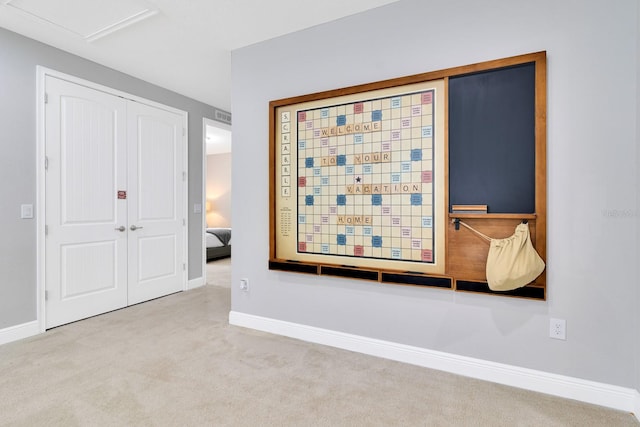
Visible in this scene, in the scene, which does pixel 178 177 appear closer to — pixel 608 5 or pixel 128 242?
pixel 128 242

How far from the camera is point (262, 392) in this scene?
1.91 metres

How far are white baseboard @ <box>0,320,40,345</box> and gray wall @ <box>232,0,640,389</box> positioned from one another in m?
2.36

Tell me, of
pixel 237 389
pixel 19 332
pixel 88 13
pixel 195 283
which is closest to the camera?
pixel 237 389

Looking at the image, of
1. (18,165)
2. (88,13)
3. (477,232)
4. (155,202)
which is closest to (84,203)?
(18,165)

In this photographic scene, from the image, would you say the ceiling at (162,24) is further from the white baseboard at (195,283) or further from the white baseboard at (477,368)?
the white baseboard at (195,283)

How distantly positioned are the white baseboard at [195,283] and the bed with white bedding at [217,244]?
75.5 inches

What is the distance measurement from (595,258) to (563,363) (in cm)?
62

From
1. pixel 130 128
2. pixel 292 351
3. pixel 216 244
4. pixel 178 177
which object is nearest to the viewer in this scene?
pixel 292 351

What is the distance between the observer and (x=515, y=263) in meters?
1.82

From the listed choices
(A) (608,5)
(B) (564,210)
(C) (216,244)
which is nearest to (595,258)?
(B) (564,210)

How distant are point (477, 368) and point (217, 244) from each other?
5.45m

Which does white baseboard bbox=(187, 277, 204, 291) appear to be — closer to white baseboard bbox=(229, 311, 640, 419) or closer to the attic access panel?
white baseboard bbox=(229, 311, 640, 419)

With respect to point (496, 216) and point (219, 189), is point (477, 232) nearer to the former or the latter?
point (496, 216)

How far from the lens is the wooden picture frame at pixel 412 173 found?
6.31ft
